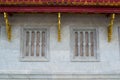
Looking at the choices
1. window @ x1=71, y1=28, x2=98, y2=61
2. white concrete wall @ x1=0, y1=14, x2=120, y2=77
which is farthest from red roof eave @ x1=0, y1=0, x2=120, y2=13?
window @ x1=71, y1=28, x2=98, y2=61

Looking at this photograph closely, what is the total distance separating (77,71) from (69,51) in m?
0.86

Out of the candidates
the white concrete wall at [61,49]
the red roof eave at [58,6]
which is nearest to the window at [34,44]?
the white concrete wall at [61,49]

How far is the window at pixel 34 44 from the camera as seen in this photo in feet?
35.6

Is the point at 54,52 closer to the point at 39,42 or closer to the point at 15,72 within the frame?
the point at 39,42

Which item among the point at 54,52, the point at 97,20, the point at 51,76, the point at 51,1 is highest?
the point at 51,1

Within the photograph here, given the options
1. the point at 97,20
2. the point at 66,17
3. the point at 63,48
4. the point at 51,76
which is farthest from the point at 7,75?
the point at 97,20

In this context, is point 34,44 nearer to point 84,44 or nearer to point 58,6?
point 58,6

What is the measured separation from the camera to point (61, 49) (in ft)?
35.4

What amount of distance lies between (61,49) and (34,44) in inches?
44.2

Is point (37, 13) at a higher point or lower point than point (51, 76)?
higher

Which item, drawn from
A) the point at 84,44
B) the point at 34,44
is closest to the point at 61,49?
the point at 84,44

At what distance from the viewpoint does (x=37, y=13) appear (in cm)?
1088

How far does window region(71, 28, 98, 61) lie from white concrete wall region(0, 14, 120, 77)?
210mm

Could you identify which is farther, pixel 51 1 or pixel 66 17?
pixel 66 17
